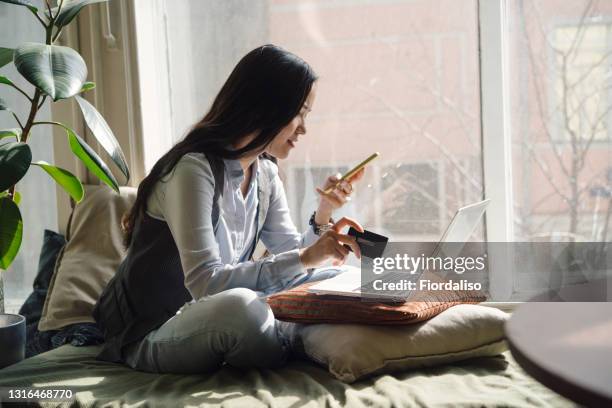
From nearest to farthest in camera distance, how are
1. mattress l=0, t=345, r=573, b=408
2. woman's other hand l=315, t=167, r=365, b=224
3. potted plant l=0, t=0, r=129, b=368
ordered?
1. mattress l=0, t=345, r=573, b=408
2. potted plant l=0, t=0, r=129, b=368
3. woman's other hand l=315, t=167, r=365, b=224

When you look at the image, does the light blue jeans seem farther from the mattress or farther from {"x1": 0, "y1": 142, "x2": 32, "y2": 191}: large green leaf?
{"x1": 0, "y1": 142, "x2": 32, "y2": 191}: large green leaf

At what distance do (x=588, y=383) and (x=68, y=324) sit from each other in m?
1.43

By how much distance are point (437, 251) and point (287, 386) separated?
481 millimetres

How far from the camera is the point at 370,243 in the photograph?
1.51 m

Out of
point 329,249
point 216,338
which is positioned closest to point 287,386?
point 216,338

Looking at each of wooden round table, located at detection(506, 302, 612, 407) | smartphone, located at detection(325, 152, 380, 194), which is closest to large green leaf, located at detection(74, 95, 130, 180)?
smartphone, located at detection(325, 152, 380, 194)

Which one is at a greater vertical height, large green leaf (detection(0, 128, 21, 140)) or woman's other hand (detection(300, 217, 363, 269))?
A: large green leaf (detection(0, 128, 21, 140))

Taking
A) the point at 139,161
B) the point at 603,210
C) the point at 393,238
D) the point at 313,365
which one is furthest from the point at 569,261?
the point at 139,161

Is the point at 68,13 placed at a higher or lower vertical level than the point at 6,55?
higher

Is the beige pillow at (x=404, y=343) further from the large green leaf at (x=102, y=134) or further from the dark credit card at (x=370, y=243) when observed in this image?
the large green leaf at (x=102, y=134)

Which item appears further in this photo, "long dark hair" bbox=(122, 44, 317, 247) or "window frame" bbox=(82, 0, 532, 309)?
"window frame" bbox=(82, 0, 532, 309)

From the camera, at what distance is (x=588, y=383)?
30.7 inches

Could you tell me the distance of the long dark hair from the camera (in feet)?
5.34

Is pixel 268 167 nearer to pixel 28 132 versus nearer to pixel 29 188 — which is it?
pixel 28 132
